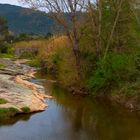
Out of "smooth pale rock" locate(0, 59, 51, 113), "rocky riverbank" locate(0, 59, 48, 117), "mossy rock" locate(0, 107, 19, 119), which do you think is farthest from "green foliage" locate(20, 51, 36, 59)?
"mossy rock" locate(0, 107, 19, 119)

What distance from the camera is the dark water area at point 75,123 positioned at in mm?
27969

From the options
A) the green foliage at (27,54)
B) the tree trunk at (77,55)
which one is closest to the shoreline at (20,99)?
the tree trunk at (77,55)

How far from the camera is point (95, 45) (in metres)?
48.0

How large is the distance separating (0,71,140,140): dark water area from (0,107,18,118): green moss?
479 mm

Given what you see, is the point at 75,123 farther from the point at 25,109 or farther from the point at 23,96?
the point at 23,96

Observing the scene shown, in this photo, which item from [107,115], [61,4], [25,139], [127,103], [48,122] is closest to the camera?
[25,139]

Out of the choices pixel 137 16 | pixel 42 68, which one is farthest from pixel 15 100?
pixel 42 68

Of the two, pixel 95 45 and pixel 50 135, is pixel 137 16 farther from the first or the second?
pixel 50 135

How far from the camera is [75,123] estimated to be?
1259 inches

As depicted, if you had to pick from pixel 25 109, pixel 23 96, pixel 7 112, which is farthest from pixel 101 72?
pixel 7 112

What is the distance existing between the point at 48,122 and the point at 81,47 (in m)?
18.4

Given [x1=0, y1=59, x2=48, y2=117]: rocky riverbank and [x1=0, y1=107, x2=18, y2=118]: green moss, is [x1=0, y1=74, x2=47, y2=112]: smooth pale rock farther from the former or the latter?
[x1=0, y1=107, x2=18, y2=118]: green moss

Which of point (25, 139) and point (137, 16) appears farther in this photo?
point (137, 16)

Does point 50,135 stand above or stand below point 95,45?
below
